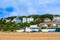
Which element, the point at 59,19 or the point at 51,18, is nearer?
the point at 59,19

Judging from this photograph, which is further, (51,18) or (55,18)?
(51,18)

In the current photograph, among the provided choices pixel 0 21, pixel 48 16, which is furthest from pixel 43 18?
pixel 0 21

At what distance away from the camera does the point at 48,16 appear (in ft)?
166

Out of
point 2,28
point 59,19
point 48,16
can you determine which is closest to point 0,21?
point 2,28

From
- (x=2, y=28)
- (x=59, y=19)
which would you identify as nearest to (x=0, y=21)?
(x=2, y=28)

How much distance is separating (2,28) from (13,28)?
5.49 feet

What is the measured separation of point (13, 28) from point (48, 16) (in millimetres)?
23833

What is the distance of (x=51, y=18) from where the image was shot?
5094 cm

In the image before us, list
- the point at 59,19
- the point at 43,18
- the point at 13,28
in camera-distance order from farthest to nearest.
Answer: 1. the point at 43,18
2. the point at 59,19
3. the point at 13,28

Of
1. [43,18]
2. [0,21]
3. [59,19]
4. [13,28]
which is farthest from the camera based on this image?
[43,18]

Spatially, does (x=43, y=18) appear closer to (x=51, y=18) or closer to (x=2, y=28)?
(x=51, y=18)

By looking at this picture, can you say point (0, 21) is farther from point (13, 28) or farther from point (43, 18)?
point (43, 18)

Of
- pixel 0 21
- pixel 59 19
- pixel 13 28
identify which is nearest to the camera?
pixel 13 28

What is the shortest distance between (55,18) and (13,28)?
1944 cm
